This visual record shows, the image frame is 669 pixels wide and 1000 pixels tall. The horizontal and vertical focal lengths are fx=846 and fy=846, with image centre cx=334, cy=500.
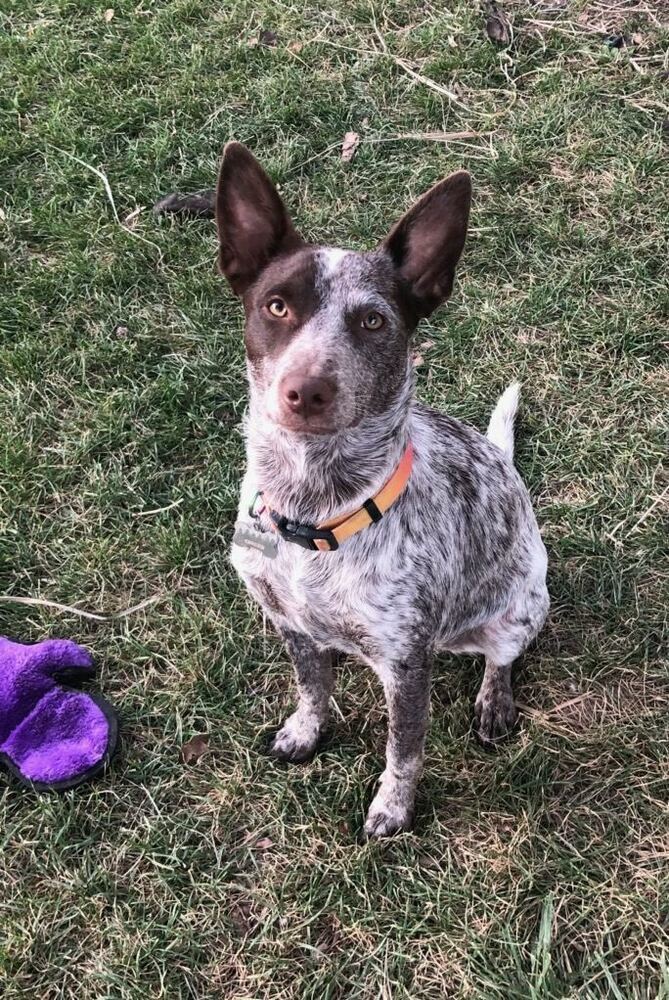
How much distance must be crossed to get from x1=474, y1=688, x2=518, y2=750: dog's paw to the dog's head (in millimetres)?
1580

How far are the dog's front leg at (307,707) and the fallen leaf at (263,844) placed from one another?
328mm

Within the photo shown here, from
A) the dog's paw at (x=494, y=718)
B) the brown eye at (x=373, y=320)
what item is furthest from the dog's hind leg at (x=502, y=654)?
the brown eye at (x=373, y=320)

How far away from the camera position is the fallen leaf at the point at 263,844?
11.2ft

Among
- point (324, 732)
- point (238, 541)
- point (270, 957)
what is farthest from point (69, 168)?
point (270, 957)

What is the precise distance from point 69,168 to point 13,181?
1.26 ft

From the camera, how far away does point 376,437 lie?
273cm

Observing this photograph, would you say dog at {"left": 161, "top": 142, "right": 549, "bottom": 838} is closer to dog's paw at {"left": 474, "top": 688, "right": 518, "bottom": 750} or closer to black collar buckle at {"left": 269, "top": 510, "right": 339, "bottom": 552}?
black collar buckle at {"left": 269, "top": 510, "right": 339, "bottom": 552}

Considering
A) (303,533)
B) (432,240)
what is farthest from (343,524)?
(432,240)

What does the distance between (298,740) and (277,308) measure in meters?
1.85

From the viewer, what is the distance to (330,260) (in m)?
2.70

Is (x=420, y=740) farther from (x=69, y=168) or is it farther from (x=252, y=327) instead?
(x=69, y=168)

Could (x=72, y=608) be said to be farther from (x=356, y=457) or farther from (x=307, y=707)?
(x=356, y=457)

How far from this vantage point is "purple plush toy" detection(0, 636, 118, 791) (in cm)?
346

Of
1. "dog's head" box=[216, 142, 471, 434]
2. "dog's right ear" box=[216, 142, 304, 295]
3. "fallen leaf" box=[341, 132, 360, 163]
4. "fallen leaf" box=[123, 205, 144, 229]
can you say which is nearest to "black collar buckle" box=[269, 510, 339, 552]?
"dog's head" box=[216, 142, 471, 434]
